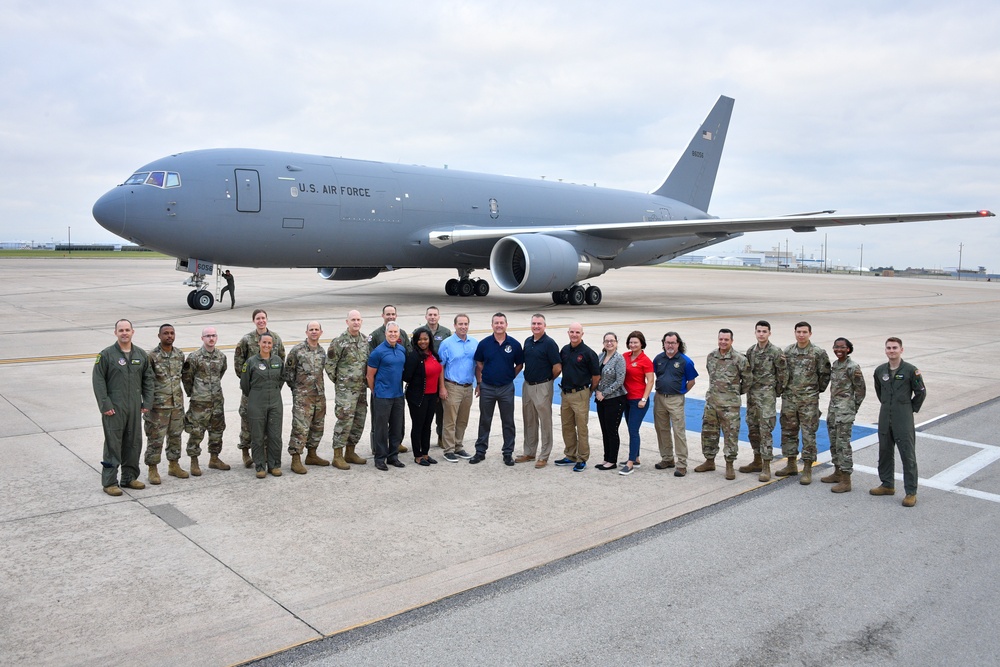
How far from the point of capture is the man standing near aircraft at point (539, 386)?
23.8ft

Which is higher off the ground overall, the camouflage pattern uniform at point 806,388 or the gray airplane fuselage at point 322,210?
the gray airplane fuselage at point 322,210

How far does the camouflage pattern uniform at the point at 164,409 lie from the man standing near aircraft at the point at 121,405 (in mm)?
121

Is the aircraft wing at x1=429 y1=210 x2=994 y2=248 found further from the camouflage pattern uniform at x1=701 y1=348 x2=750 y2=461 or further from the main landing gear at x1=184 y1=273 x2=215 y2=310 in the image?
the camouflage pattern uniform at x1=701 y1=348 x2=750 y2=461

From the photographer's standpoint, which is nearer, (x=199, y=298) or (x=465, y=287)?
(x=199, y=298)

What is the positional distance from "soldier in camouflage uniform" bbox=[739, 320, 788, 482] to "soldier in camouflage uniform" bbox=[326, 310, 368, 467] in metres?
3.50

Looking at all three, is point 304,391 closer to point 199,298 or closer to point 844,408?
point 844,408

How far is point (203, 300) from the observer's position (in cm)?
1894

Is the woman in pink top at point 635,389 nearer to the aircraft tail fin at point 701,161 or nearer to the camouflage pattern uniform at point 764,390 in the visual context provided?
the camouflage pattern uniform at point 764,390

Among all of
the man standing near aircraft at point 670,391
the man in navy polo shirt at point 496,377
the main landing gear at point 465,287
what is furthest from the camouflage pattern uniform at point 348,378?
the main landing gear at point 465,287

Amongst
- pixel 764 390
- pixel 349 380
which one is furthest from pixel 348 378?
pixel 764 390

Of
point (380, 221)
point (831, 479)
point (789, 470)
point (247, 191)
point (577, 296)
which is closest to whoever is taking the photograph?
point (831, 479)

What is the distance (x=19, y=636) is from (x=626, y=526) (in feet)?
12.2

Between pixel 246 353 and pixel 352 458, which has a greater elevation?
pixel 246 353

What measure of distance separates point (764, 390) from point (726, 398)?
1.16ft
